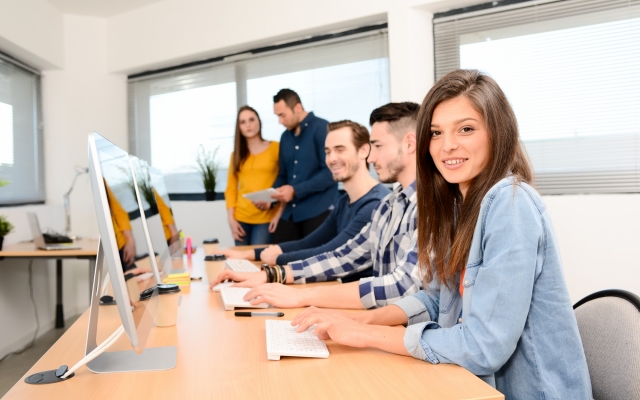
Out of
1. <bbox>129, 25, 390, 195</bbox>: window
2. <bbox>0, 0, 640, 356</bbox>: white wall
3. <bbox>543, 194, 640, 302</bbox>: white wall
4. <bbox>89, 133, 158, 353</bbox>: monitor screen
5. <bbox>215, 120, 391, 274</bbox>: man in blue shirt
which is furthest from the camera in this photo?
<bbox>129, 25, 390, 195</bbox>: window

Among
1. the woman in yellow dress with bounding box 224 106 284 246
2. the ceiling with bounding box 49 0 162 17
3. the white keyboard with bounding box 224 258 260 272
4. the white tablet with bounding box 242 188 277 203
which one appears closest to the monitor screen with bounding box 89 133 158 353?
the white keyboard with bounding box 224 258 260 272

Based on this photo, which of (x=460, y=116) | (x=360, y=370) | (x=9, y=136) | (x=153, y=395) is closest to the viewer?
(x=153, y=395)

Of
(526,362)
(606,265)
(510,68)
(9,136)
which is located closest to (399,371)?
(526,362)

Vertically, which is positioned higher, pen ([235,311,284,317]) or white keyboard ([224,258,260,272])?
white keyboard ([224,258,260,272])

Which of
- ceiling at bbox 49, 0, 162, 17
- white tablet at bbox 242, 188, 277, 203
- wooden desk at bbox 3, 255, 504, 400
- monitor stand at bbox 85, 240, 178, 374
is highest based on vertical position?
ceiling at bbox 49, 0, 162, 17

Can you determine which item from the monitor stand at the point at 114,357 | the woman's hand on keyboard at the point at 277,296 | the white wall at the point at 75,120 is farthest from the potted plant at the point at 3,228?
the monitor stand at the point at 114,357

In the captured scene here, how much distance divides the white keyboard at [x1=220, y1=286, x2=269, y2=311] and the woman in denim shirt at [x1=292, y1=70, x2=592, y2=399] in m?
0.41

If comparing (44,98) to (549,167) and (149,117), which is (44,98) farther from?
(549,167)

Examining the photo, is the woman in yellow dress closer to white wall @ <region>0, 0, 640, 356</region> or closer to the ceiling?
white wall @ <region>0, 0, 640, 356</region>

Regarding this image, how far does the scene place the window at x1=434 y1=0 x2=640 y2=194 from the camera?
3254 millimetres

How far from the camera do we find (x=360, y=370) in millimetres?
1034

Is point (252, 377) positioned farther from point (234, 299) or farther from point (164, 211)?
point (164, 211)

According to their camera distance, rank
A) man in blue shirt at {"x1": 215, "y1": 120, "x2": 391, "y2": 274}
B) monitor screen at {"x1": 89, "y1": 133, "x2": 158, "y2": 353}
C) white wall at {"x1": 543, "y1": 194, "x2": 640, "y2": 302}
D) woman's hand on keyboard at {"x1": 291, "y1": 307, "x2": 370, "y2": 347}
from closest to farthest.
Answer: monitor screen at {"x1": 89, "y1": 133, "x2": 158, "y2": 353}
woman's hand on keyboard at {"x1": 291, "y1": 307, "x2": 370, "y2": 347}
man in blue shirt at {"x1": 215, "y1": 120, "x2": 391, "y2": 274}
white wall at {"x1": 543, "y1": 194, "x2": 640, "y2": 302}

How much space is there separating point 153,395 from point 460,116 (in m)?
0.82
